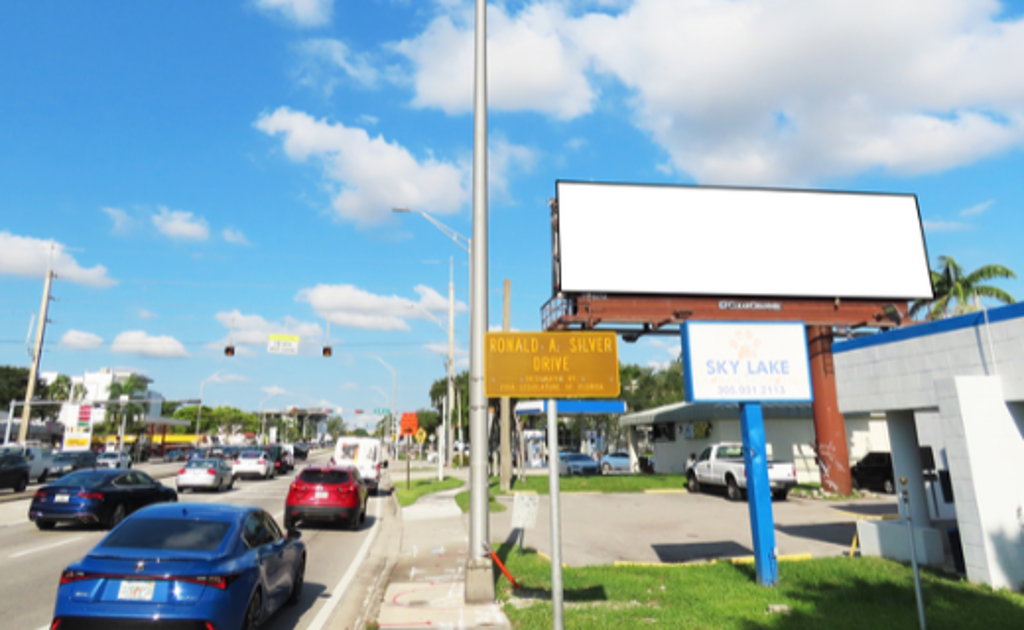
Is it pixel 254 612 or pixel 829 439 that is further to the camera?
pixel 829 439

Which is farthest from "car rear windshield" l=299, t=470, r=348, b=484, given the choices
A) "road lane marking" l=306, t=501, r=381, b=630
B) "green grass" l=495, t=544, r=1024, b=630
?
"green grass" l=495, t=544, r=1024, b=630

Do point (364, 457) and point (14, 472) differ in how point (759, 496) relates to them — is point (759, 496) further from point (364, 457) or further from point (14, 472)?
point (14, 472)

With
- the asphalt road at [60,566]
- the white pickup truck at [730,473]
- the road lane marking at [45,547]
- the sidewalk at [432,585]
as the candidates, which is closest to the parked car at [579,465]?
the white pickup truck at [730,473]

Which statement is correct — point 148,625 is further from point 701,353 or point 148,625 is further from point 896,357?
point 896,357

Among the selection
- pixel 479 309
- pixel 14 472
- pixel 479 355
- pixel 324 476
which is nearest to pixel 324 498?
pixel 324 476

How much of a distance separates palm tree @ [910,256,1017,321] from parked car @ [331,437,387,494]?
2679 centimetres

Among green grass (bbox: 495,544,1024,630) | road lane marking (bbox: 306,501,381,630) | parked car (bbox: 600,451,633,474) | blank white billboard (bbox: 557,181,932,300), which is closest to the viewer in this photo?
green grass (bbox: 495,544,1024,630)

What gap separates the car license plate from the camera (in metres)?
5.85

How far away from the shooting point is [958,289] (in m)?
32.9

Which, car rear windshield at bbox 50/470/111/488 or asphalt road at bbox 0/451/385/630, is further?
car rear windshield at bbox 50/470/111/488

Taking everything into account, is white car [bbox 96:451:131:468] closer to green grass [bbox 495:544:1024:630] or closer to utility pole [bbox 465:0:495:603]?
green grass [bbox 495:544:1024:630]

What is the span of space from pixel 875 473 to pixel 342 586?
22.8 meters

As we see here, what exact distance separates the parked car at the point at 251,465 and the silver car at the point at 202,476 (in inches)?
293

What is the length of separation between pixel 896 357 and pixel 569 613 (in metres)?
7.33
